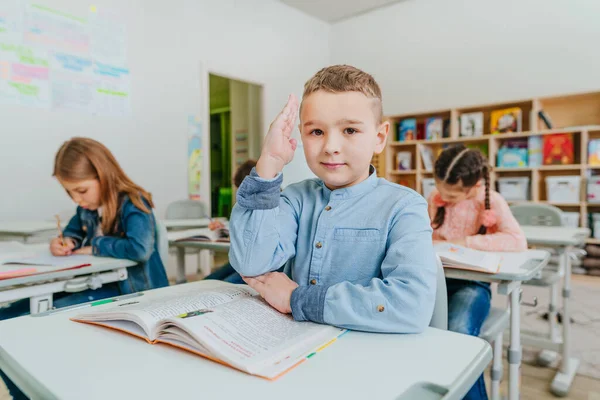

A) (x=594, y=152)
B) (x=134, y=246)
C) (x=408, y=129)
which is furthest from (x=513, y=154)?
(x=134, y=246)

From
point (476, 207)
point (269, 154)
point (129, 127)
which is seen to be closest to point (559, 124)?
point (476, 207)

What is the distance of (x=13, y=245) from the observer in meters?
1.80

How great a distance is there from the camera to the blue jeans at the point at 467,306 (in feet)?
4.14

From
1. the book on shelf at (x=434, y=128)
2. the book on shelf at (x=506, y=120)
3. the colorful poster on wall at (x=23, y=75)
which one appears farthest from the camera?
the book on shelf at (x=434, y=128)

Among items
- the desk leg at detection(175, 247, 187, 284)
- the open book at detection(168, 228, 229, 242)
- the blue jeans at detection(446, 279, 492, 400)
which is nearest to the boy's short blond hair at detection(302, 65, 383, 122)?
the blue jeans at detection(446, 279, 492, 400)

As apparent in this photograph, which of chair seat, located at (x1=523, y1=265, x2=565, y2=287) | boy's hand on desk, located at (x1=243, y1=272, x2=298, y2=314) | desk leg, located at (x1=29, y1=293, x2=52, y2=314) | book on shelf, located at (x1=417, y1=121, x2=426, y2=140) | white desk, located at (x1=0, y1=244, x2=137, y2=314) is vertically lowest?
chair seat, located at (x1=523, y1=265, x2=565, y2=287)

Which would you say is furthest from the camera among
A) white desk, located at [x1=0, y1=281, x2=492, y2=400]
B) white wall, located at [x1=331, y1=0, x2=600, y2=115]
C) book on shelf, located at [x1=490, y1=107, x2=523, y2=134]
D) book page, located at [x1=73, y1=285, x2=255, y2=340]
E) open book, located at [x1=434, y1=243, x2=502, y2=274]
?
book on shelf, located at [x1=490, y1=107, x2=523, y2=134]

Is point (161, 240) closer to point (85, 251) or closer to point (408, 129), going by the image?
point (85, 251)

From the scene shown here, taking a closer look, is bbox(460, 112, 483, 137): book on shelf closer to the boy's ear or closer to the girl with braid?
the girl with braid

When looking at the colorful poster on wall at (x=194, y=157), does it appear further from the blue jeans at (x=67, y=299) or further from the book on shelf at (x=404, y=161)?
the blue jeans at (x=67, y=299)

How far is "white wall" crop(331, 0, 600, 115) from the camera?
414 centimetres

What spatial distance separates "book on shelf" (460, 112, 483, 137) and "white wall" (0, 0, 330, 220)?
2128mm

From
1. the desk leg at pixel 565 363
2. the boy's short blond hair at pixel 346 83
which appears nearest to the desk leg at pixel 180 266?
the boy's short blond hair at pixel 346 83

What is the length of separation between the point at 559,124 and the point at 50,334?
478cm
